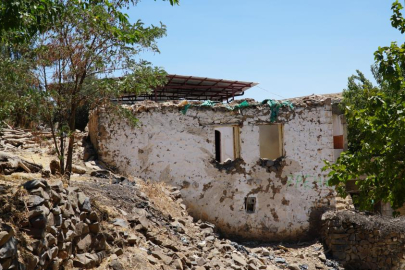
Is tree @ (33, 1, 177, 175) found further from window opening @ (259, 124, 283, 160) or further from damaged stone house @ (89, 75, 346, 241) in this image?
window opening @ (259, 124, 283, 160)

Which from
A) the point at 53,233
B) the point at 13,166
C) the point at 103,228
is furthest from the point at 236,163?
the point at 53,233

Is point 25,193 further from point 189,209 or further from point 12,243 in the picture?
point 189,209

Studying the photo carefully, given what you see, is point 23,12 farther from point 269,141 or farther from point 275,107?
point 269,141

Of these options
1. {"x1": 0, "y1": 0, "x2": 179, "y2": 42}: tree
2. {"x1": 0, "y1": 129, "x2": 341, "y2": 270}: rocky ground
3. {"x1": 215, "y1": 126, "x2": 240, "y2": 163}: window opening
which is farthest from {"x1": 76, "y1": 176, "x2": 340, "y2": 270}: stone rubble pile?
{"x1": 215, "y1": 126, "x2": 240, "y2": 163}: window opening

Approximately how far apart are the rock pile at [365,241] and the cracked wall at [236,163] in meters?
0.75

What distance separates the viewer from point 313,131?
1196cm

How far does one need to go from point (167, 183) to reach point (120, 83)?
4391 millimetres

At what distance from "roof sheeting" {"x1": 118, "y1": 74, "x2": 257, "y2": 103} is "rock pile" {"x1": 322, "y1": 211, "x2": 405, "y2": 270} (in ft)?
24.5

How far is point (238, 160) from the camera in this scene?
12.0 m

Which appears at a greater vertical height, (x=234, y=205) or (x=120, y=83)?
(x=120, y=83)

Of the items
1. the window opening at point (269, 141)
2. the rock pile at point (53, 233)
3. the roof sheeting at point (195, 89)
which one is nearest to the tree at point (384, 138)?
the rock pile at point (53, 233)

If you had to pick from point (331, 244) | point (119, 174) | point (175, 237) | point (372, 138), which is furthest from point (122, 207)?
point (331, 244)

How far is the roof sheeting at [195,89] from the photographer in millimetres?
16141

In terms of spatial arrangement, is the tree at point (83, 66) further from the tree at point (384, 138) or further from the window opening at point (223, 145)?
the window opening at point (223, 145)
